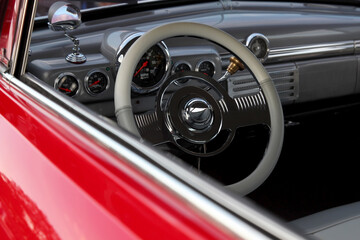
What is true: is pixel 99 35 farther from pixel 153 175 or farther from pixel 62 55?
pixel 153 175

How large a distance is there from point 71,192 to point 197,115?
609mm

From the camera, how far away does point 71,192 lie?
3.20 feet

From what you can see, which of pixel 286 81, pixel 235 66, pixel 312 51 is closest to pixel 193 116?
pixel 235 66

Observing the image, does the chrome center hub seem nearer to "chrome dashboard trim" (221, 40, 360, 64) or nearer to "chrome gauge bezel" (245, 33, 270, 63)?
"chrome gauge bezel" (245, 33, 270, 63)

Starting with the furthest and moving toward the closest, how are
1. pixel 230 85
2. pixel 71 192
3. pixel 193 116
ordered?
pixel 230 85, pixel 193 116, pixel 71 192

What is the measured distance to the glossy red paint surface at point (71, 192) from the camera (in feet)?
2.64

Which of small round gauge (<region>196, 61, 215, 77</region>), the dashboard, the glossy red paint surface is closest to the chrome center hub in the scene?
the dashboard

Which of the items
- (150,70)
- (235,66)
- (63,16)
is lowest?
(63,16)

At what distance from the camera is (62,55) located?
81.8 inches

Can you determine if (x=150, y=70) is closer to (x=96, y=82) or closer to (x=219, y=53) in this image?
(x=96, y=82)

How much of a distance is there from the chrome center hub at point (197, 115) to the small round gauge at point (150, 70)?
0.32 m

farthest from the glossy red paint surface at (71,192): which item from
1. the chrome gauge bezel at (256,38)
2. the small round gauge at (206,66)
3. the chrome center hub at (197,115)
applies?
the chrome gauge bezel at (256,38)

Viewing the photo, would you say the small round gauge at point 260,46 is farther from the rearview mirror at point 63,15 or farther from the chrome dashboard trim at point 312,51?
the rearview mirror at point 63,15

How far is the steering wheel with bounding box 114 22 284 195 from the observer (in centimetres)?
148
